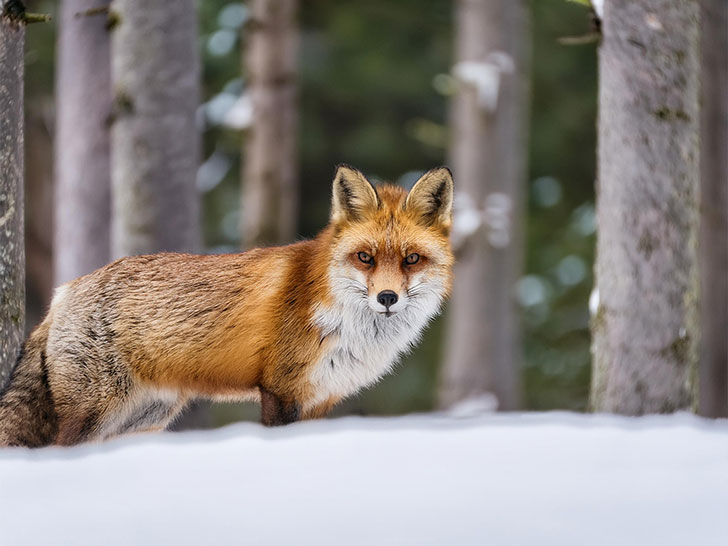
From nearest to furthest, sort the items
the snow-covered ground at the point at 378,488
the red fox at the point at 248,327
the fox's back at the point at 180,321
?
the snow-covered ground at the point at 378,488
the red fox at the point at 248,327
the fox's back at the point at 180,321

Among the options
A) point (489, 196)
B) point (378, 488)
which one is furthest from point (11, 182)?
point (489, 196)

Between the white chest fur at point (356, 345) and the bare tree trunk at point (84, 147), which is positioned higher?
the bare tree trunk at point (84, 147)

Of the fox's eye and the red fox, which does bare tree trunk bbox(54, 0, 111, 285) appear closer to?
the red fox

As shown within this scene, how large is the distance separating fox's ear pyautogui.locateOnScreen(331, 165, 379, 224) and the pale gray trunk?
9.27 ft

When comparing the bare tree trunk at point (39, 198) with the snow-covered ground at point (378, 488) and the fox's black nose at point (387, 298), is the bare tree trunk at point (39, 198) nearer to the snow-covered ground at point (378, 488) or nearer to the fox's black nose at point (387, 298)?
the snow-covered ground at point (378, 488)

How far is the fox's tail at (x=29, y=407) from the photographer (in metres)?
4.54

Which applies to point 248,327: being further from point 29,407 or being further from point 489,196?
point 489,196

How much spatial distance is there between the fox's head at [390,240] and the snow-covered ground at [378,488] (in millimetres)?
768

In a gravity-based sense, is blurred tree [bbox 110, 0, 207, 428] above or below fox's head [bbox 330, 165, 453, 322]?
above

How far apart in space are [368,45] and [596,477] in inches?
572

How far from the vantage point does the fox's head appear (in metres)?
4.28

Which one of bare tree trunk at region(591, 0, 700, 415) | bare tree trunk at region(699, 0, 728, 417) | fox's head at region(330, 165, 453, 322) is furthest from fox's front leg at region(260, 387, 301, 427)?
bare tree trunk at region(699, 0, 728, 417)

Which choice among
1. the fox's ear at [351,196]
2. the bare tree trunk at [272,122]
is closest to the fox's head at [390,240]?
the fox's ear at [351,196]

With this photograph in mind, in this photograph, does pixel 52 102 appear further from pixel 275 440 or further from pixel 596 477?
pixel 596 477
